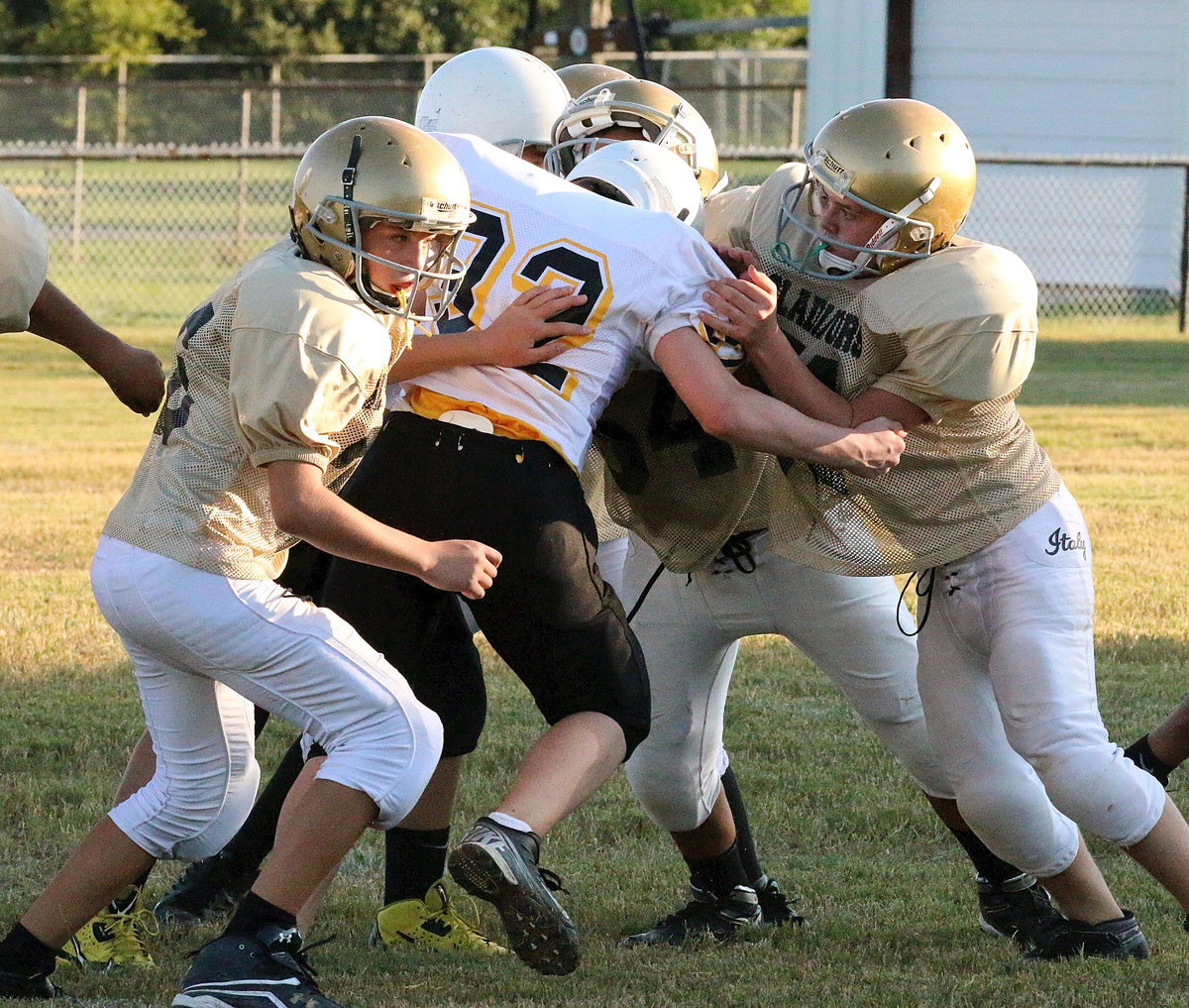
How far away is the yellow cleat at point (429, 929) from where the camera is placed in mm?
3881

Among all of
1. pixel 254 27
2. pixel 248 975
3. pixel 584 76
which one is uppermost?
pixel 584 76

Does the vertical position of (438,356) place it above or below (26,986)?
above

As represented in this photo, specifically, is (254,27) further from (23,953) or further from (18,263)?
(23,953)

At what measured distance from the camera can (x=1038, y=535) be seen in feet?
12.1

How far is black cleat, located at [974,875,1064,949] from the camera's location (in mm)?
3916

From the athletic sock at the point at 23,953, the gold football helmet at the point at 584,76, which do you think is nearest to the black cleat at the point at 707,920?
the athletic sock at the point at 23,953

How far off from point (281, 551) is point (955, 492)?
4.49 feet

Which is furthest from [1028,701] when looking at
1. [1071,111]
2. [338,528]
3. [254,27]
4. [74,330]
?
[254,27]

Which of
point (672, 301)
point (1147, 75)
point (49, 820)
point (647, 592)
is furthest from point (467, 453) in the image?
point (1147, 75)

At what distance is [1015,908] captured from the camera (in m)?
3.96

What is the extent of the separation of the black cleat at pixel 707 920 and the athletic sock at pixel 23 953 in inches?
49.4

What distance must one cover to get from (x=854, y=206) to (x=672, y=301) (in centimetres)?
46

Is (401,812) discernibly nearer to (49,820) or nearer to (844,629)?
(844,629)

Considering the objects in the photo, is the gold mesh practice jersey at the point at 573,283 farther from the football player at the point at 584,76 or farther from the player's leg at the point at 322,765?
the football player at the point at 584,76
